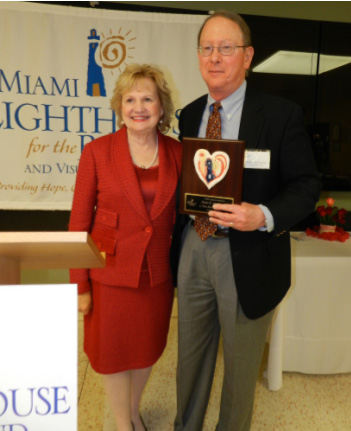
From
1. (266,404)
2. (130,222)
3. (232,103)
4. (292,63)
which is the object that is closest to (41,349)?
(130,222)

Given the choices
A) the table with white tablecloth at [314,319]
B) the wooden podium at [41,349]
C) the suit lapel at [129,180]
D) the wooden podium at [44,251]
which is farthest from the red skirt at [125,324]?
the wooden podium at [41,349]

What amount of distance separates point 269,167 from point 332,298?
4.14ft

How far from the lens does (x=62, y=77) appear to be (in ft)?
9.47

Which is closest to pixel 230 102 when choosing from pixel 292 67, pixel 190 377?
pixel 190 377

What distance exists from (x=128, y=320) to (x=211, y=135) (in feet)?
2.79

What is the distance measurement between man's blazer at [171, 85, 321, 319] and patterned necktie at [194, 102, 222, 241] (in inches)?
3.3

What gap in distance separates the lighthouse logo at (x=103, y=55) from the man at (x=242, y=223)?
151 cm

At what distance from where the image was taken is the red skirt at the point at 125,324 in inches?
65.4

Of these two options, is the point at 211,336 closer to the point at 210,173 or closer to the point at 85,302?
the point at 85,302

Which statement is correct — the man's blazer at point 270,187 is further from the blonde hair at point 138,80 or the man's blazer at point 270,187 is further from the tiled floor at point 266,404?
the tiled floor at point 266,404

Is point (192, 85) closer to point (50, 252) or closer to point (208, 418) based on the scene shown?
point (208, 418)

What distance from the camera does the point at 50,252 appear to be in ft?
2.40

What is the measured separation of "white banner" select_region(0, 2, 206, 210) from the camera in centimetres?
280

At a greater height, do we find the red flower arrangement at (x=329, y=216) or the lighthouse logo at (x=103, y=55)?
the lighthouse logo at (x=103, y=55)
